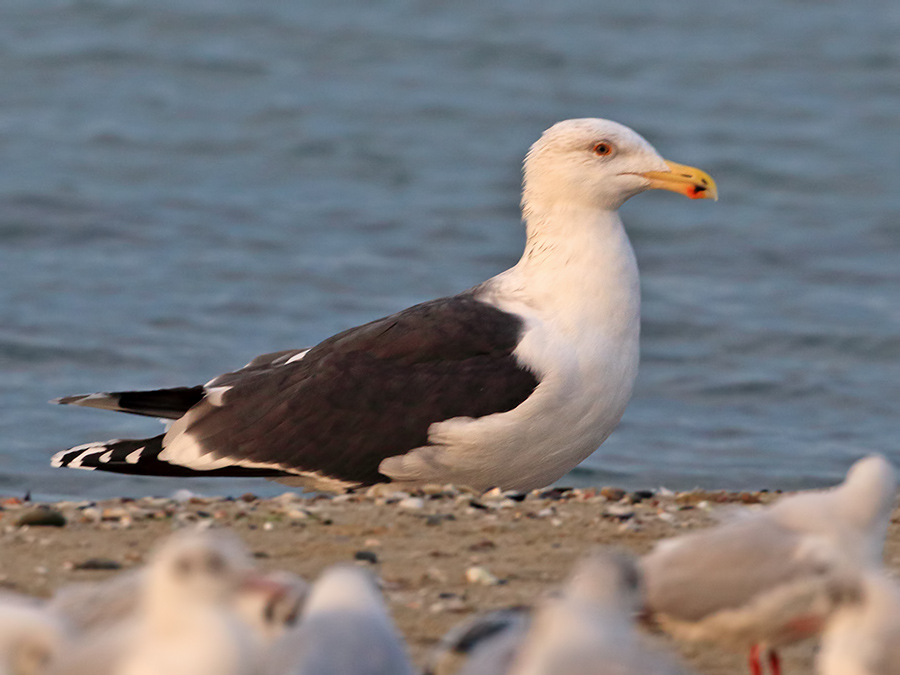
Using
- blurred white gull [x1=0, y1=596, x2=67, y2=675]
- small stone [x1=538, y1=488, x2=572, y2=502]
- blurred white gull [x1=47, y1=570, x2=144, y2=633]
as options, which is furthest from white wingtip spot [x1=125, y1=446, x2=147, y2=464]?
blurred white gull [x1=0, y1=596, x2=67, y2=675]

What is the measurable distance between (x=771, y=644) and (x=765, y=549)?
10.7 inches

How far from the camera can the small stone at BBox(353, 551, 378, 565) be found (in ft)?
18.5

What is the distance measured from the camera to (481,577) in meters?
5.43

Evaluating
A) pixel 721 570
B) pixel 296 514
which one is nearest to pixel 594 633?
pixel 721 570

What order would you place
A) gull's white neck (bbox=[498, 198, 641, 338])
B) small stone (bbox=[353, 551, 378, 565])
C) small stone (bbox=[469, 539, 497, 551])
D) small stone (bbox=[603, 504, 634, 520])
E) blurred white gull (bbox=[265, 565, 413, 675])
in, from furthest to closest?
1. gull's white neck (bbox=[498, 198, 641, 338])
2. small stone (bbox=[603, 504, 634, 520])
3. small stone (bbox=[469, 539, 497, 551])
4. small stone (bbox=[353, 551, 378, 565])
5. blurred white gull (bbox=[265, 565, 413, 675])

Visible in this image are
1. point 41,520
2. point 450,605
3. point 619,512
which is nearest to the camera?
point 450,605

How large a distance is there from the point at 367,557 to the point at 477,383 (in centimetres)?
155

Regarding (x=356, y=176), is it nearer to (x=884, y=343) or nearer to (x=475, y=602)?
(x=884, y=343)

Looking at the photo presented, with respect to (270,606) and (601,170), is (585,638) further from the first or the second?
(601,170)

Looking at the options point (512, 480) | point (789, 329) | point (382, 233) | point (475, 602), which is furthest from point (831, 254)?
point (475, 602)

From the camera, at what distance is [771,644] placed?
4402 mm

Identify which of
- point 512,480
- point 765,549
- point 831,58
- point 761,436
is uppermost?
point 831,58

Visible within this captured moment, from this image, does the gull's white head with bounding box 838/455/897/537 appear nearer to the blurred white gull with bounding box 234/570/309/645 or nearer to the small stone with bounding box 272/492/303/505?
the blurred white gull with bounding box 234/570/309/645

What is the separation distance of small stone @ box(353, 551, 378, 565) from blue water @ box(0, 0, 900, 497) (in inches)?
146
